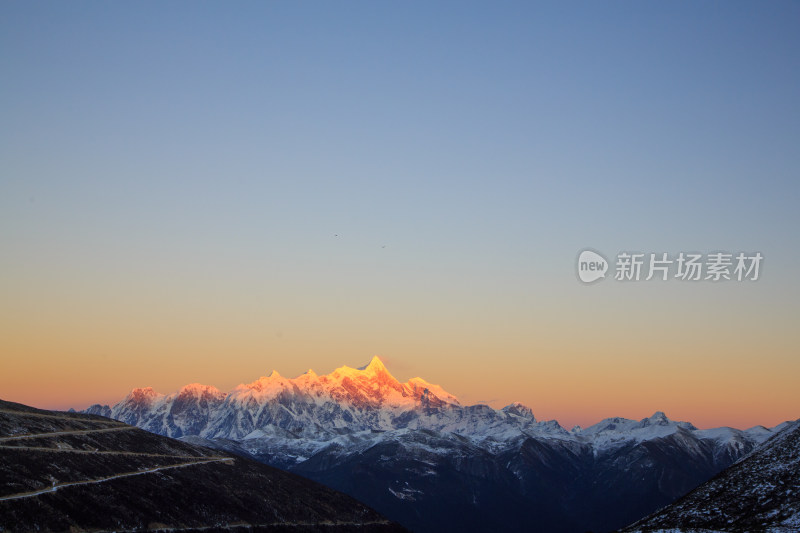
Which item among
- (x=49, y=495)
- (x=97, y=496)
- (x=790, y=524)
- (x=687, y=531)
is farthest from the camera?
(x=97, y=496)

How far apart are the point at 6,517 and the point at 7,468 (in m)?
27.6

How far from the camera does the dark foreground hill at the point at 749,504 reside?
524ft

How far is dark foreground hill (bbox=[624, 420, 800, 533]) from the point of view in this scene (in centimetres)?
15975

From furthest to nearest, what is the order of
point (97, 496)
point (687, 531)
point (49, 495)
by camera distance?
point (97, 496) < point (49, 495) < point (687, 531)

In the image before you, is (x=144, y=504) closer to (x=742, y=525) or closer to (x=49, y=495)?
(x=49, y=495)

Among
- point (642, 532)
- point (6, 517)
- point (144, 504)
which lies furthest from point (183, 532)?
point (642, 532)

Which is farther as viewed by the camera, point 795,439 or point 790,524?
point 795,439

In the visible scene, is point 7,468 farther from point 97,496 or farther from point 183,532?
point 183,532

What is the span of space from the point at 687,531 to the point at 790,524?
67.1 ft

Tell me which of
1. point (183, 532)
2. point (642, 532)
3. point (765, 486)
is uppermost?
point (765, 486)

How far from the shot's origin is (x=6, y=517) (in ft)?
519

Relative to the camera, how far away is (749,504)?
17312cm

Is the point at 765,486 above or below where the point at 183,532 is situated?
above

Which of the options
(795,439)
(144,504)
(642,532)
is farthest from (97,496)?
(795,439)
